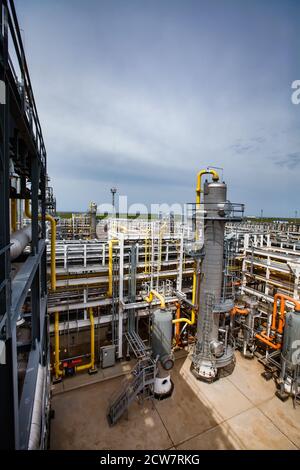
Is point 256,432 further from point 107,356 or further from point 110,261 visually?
point 110,261

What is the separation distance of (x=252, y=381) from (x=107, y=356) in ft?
21.7

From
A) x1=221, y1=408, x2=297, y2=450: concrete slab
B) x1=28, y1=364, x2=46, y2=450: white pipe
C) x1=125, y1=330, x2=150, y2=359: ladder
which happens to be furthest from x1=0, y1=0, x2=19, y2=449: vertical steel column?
x1=221, y1=408, x2=297, y2=450: concrete slab

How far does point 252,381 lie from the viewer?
10.3 m

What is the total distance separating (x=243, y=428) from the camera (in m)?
8.09

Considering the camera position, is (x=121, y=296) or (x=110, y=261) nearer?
(x=110, y=261)

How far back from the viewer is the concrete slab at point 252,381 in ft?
31.4

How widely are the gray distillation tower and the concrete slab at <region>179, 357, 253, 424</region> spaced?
0.33m

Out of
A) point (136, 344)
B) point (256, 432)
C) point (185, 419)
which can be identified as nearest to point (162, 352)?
point (136, 344)

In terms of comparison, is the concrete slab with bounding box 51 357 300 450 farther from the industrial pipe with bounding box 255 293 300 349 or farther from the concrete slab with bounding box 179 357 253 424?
the industrial pipe with bounding box 255 293 300 349

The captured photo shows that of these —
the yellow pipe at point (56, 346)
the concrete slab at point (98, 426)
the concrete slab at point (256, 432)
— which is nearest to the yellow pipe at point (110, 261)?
the yellow pipe at point (56, 346)

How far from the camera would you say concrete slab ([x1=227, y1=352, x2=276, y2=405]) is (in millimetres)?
9570

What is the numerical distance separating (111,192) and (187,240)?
765 cm
